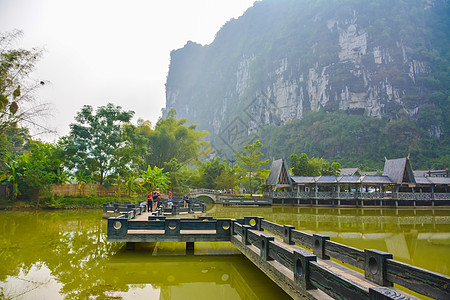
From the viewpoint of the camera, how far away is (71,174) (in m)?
26.5

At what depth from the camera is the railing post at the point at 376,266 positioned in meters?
3.67

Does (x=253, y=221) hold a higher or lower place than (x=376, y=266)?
lower

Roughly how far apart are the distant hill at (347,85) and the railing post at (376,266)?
6825cm

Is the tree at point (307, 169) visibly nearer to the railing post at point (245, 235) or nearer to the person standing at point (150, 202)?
the person standing at point (150, 202)

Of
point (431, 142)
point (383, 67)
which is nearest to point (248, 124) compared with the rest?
point (383, 67)

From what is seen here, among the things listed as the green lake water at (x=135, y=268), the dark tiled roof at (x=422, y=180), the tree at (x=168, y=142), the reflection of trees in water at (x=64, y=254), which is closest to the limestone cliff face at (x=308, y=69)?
the dark tiled roof at (x=422, y=180)

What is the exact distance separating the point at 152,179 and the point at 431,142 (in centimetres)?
6859

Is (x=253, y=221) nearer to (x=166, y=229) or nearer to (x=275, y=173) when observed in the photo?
(x=166, y=229)

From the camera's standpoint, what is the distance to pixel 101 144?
2822 centimetres

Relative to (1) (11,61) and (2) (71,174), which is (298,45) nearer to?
(2) (71,174)

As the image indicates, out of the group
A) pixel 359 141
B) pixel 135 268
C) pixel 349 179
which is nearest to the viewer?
pixel 135 268

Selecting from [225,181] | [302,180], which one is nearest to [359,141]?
[302,180]

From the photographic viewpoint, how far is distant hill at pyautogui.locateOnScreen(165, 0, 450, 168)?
7419cm

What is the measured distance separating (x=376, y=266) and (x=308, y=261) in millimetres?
927
